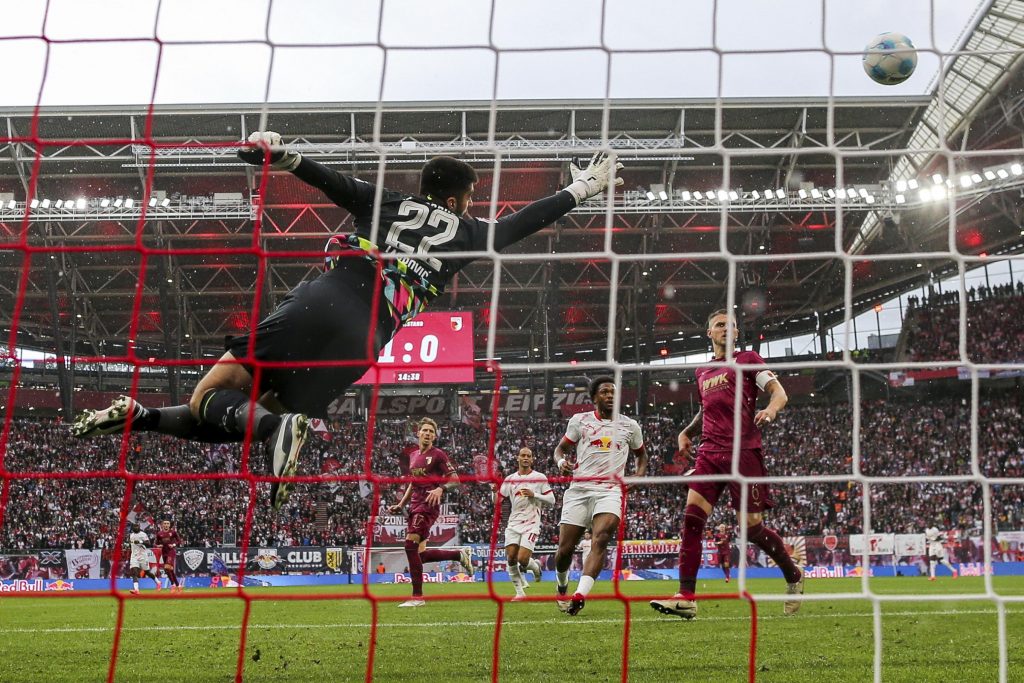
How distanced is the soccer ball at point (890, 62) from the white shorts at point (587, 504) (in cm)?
341

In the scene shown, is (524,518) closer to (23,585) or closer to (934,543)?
(934,543)

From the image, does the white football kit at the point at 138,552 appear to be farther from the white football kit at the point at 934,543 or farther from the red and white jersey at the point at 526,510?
the white football kit at the point at 934,543

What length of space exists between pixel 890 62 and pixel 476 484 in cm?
1928

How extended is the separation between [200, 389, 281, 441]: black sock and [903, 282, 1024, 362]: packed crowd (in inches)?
1081

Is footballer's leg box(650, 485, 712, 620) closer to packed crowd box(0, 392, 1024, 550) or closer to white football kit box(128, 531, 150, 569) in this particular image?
white football kit box(128, 531, 150, 569)

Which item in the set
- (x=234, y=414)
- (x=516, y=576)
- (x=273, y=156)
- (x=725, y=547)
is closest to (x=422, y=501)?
(x=516, y=576)

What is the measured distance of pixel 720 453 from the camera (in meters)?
6.17

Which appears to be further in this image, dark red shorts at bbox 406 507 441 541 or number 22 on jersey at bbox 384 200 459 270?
dark red shorts at bbox 406 507 441 541

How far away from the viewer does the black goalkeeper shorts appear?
3746mm

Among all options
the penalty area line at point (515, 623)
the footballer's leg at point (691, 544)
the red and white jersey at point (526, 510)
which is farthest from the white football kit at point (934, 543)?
the footballer's leg at point (691, 544)

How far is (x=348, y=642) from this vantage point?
5.75m

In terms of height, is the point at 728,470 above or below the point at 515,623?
above

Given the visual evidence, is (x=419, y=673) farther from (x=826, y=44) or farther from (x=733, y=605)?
(x=733, y=605)

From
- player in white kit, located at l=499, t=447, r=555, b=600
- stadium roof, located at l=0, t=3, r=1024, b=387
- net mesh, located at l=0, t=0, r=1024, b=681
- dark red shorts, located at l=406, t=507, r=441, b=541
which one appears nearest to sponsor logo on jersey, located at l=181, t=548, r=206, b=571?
net mesh, located at l=0, t=0, r=1024, b=681
